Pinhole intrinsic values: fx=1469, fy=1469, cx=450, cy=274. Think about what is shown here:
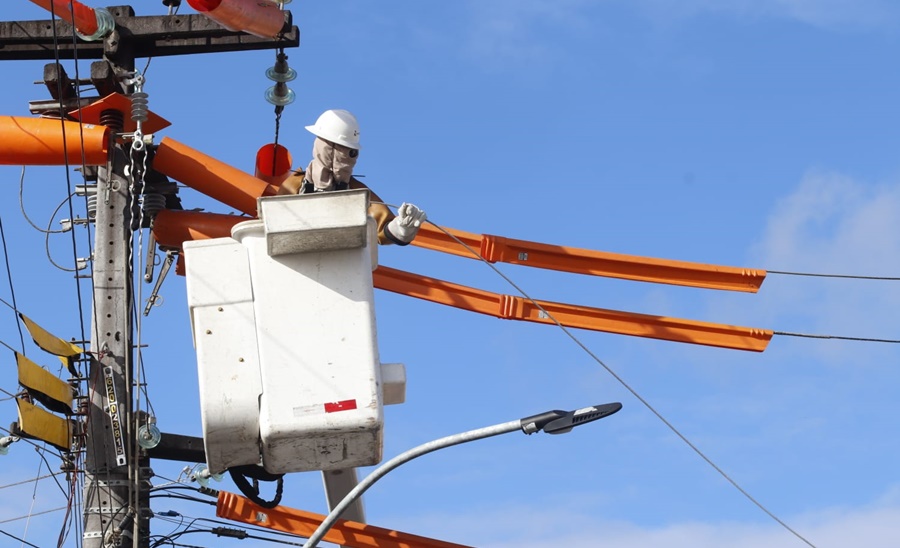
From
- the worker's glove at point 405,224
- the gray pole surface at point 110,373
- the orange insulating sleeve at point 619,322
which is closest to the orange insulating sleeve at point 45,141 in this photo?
the gray pole surface at point 110,373

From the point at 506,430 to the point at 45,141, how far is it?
482 cm

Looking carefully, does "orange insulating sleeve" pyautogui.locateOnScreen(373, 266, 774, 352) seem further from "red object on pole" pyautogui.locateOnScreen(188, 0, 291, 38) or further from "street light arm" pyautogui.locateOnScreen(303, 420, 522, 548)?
"street light arm" pyautogui.locateOnScreen(303, 420, 522, 548)

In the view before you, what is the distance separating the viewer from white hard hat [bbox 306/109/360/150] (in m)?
10.2

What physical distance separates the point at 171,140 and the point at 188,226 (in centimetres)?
69

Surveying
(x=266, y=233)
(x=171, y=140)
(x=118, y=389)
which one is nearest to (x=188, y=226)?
(x=171, y=140)

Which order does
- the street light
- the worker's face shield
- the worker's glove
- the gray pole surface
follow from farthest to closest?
the gray pole surface → the worker's face shield → the worker's glove → the street light

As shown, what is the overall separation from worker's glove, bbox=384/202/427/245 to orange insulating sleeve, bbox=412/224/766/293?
192 cm

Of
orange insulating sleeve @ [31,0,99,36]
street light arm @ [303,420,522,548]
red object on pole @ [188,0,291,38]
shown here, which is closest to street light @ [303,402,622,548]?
street light arm @ [303,420,522,548]

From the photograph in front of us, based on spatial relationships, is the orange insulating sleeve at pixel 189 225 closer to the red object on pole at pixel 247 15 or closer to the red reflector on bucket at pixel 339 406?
the red object on pole at pixel 247 15

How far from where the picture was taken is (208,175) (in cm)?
1123

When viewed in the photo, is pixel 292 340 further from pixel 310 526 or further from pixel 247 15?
pixel 310 526

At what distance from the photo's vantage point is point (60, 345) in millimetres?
10891

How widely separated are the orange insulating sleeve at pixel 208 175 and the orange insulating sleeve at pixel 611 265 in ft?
5.45

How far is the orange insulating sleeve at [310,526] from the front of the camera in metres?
11.5
